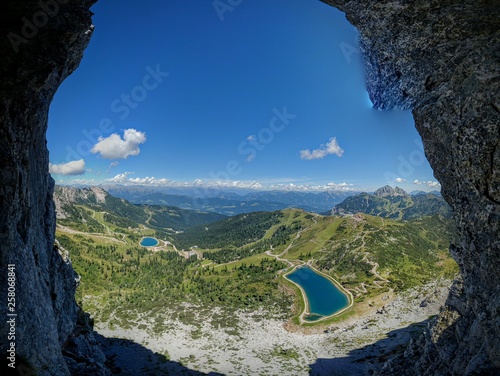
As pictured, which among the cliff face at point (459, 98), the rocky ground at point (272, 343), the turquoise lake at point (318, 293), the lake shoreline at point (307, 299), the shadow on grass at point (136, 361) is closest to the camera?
the cliff face at point (459, 98)

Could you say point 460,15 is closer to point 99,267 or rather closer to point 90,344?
point 90,344

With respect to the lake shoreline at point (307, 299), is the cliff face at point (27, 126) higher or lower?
higher

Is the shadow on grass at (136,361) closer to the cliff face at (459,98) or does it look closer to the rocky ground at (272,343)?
the rocky ground at (272,343)

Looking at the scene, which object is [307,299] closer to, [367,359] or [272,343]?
[272,343]

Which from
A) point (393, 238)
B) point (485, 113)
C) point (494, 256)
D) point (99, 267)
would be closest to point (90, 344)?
point (494, 256)
